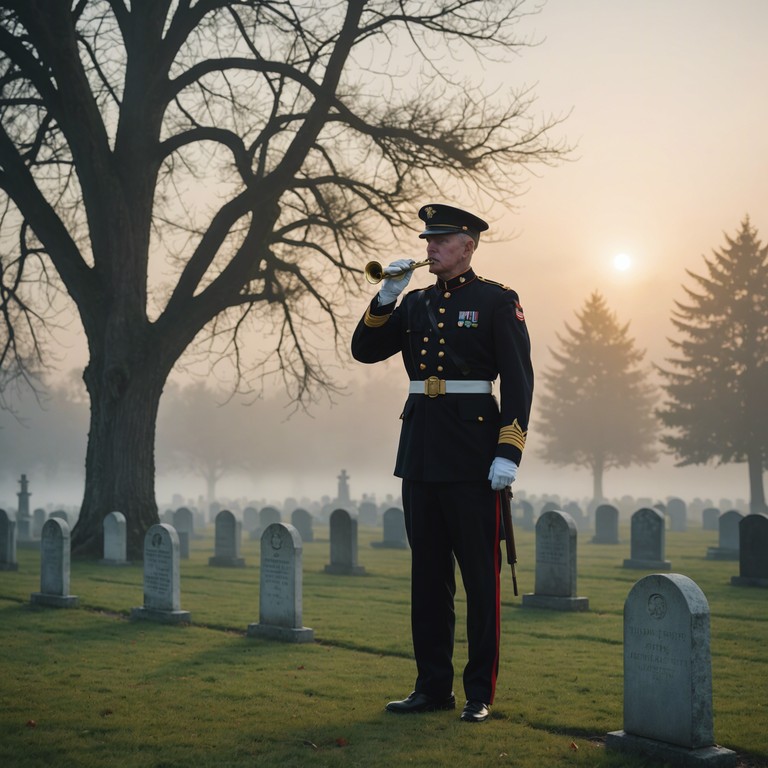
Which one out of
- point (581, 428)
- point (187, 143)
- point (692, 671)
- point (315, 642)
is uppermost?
point (187, 143)

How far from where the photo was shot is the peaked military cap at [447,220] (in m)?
6.09

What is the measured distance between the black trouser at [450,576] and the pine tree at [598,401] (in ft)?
160

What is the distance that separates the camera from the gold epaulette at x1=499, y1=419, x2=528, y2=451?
5.77m

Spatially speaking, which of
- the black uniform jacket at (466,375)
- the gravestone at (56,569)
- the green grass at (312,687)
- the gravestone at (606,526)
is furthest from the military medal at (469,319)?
the gravestone at (606,526)

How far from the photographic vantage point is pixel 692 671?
207 inches

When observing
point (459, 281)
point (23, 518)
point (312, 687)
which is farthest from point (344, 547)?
point (23, 518)

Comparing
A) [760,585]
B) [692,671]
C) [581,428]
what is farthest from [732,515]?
[581,428]

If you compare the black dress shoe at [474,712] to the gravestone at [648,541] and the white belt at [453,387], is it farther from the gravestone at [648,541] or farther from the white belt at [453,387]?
the gravestone at [648,541]

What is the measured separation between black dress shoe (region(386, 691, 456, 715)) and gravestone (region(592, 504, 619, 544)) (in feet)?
67.0

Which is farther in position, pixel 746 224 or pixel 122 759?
pixel 746 224

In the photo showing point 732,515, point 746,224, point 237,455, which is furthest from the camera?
point 237,455

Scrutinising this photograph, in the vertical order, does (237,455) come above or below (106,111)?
below

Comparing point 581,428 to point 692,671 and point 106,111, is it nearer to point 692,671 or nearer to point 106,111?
point 106,111

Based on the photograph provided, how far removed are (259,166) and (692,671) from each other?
52.3 ft
